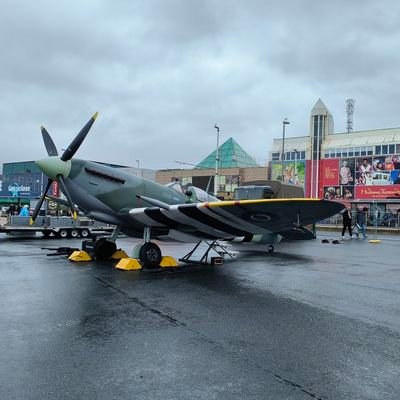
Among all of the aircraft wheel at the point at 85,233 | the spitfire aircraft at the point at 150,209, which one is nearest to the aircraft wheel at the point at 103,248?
the spitfire aircraft at the point at 150,209

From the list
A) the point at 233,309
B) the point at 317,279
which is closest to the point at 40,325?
the point at 233,309

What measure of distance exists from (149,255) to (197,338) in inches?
224

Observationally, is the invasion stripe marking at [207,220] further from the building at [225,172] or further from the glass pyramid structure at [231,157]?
the glass pyramid structure at [231,157]

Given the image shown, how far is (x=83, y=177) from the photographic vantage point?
9836 mm

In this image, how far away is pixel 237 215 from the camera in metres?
9.03

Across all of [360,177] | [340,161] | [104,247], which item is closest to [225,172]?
[340,161]

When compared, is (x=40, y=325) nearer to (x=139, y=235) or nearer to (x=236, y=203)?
(x=236, y=203)

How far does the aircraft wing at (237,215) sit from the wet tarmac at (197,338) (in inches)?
54.4

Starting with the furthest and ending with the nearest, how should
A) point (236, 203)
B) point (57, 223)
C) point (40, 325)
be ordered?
point (57, 223)
point (236, 203)
point (40, 325)

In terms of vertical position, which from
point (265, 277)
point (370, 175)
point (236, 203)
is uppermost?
point (370, 175)

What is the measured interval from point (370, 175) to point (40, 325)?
6201 cm

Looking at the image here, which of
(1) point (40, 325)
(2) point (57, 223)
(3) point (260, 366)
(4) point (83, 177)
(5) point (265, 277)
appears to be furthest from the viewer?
(2) point (57, 223)

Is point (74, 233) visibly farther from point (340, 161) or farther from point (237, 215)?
point (340, 161)

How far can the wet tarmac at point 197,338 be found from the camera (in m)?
3.25
